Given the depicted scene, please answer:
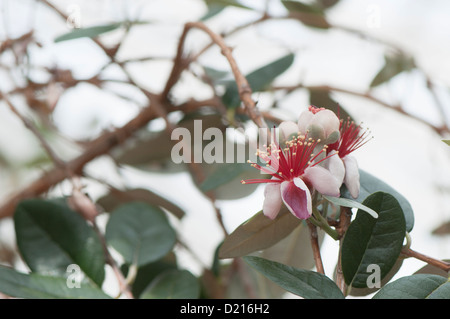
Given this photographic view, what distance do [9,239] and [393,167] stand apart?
27.7 inches

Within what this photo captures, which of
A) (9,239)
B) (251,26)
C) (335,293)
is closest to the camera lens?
(335,293)

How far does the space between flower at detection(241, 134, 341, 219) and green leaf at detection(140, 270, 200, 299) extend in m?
0.16

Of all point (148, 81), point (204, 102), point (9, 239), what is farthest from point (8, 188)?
point (204, 102)

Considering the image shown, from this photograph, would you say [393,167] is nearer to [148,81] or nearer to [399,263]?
[148,81]

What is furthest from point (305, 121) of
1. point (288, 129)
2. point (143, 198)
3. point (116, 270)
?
point (143, 198)

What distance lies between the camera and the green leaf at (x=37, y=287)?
35 cm

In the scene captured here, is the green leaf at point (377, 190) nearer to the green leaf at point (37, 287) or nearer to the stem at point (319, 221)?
the stem at point (319, 221)

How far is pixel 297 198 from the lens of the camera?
0.98 ft

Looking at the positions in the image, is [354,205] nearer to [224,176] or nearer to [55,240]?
[224,176]

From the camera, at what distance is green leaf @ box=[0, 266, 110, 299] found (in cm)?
35

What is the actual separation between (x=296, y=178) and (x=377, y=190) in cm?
9

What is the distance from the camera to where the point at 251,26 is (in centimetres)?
63

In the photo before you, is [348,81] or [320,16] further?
[348,81]

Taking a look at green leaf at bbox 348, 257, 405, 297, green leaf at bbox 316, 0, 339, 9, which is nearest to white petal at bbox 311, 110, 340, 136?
green leaf at bbox 348, 257, 405, 297
